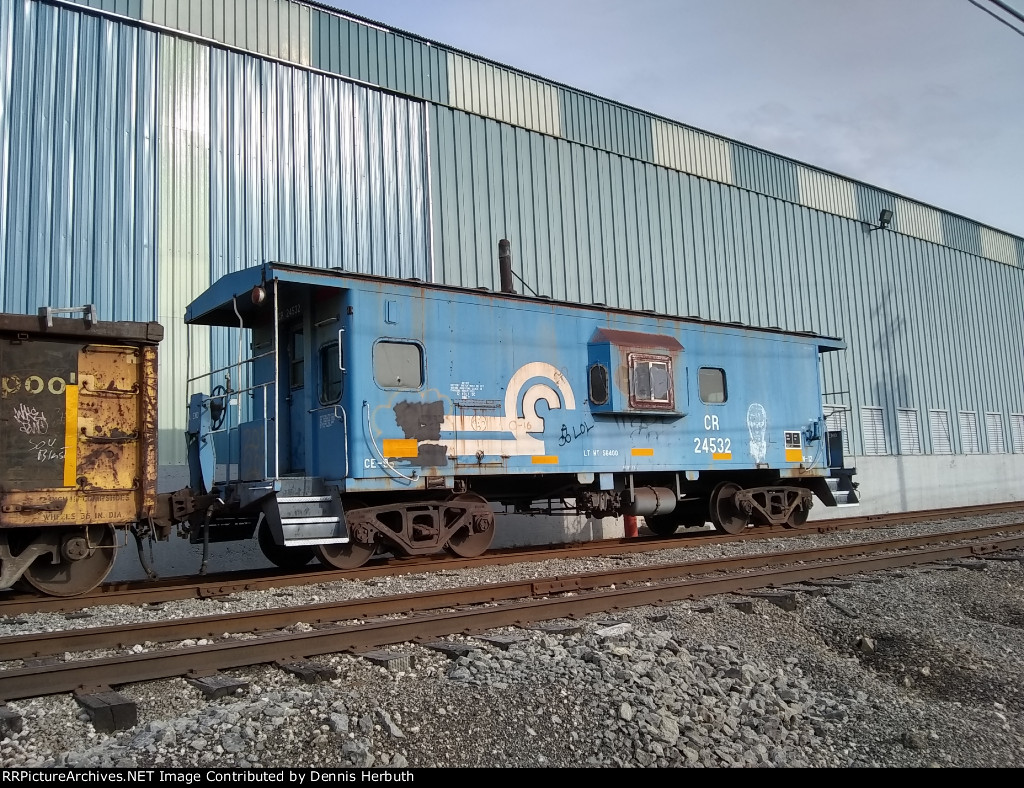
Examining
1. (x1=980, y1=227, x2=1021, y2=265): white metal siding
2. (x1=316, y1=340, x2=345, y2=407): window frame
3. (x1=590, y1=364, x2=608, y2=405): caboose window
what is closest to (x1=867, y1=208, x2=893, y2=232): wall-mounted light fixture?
(x1=980, y1=227, x2=1021, y2=265): white metal siding

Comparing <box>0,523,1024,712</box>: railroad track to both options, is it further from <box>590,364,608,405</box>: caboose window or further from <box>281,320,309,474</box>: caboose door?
<box>281,320,309,474</box>: caboose door

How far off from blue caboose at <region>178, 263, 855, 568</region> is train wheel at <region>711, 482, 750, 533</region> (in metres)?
0.06

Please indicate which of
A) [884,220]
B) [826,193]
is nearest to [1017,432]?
[884,220]

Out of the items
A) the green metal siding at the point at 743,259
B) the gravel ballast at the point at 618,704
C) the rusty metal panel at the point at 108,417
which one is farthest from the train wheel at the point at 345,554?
the green metal siding at the point at 743,259

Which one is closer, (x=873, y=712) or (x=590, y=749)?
(x=590, y=749)

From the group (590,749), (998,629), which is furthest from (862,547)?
(590,749)

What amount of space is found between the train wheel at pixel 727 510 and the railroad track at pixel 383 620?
10.5ft

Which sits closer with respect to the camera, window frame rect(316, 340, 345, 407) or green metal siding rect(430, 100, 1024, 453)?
window frame rect(316, 340, 345, 407)

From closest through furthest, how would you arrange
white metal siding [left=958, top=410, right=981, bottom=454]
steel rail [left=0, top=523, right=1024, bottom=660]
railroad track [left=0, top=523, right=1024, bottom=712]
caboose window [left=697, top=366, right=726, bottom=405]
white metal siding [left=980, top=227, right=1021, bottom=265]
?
railroad track [left=0, top=523, right=1024, bottom=712]
steel rail [left=0, top=523, right=1024, bottom=660]
caboose window [left=697, top=366, right=726, bottom=405]
white metal siding [left=958, top=410, right=981, bottom=454]
white metal siding [left=980, top=227, right=1021, bottom=265]

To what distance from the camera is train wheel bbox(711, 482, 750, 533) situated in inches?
546

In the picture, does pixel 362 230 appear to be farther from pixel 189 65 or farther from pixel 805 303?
pixel 805 303

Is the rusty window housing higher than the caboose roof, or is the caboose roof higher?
the caboose roof

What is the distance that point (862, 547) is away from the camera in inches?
452

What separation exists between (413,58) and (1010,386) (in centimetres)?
2530
